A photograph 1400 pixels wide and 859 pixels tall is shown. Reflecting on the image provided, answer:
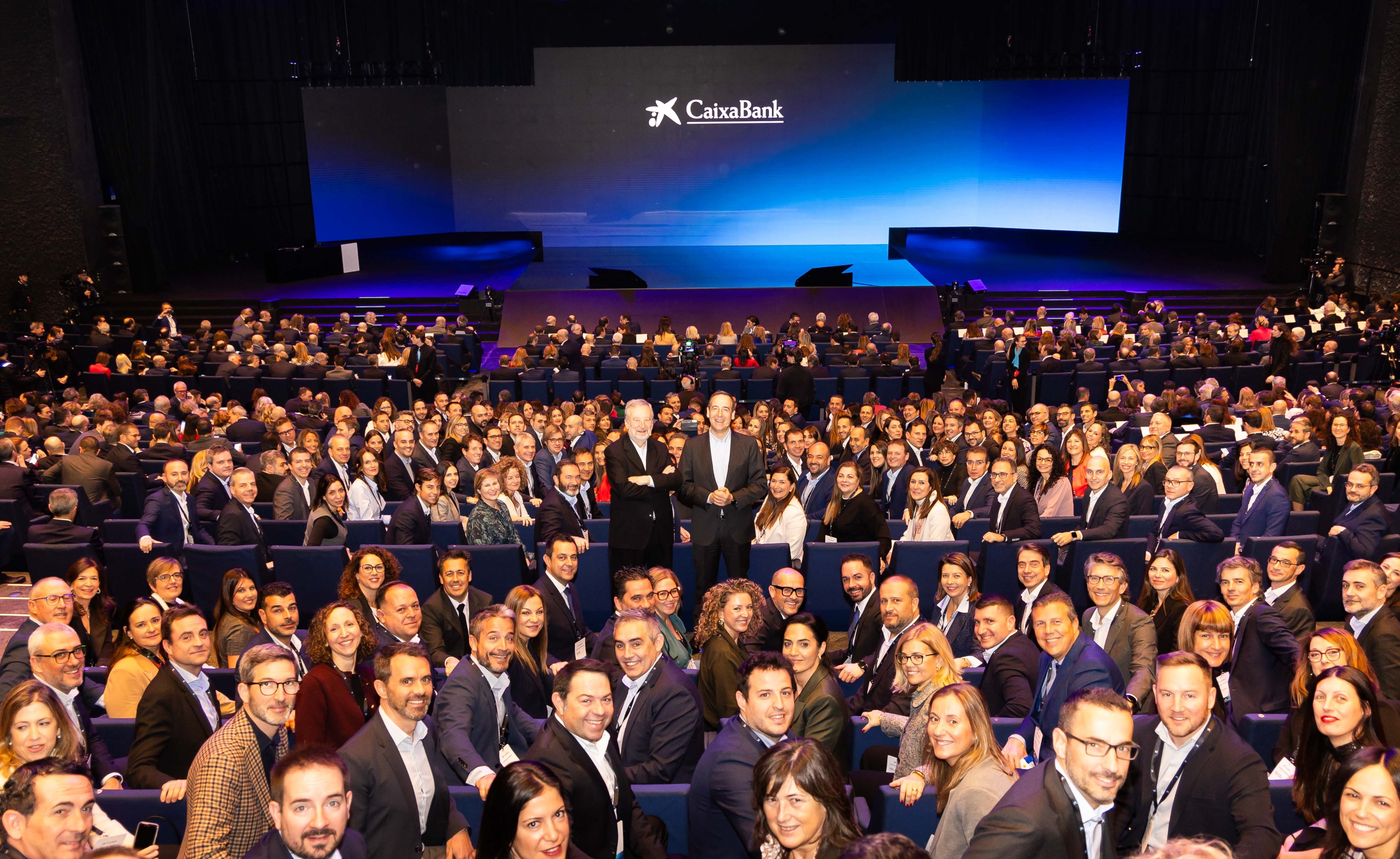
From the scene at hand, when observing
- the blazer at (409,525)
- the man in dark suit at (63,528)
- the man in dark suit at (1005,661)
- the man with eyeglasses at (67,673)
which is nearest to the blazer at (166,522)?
the man in dark suit at (63,528)

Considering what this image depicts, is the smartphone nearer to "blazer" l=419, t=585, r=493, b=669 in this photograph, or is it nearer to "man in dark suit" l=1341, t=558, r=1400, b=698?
"blazer" l=419, t=585, r=493, b=669

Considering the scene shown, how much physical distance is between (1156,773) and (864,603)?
1791 mm

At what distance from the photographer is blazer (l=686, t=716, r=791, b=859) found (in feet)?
10.1

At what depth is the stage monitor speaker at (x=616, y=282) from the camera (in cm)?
1709

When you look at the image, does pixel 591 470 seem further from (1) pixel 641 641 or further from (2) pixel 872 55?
A: (2) pixel 872 55

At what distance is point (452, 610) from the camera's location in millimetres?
4770

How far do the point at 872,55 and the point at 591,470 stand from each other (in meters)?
15.8

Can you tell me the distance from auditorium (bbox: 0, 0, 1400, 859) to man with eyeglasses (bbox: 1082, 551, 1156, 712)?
2 cm

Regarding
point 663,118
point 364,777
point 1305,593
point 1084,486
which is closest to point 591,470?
point 1084,486

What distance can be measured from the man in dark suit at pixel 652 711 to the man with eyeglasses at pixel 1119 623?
6.00 feet

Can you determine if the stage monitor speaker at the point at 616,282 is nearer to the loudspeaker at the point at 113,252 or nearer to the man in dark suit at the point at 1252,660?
the loudspeaker at the point at 113,252

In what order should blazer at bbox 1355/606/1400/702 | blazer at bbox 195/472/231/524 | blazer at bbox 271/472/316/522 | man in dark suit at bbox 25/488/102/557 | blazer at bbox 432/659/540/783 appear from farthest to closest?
blazer at bbox 271/472/316/522 < blazer at bbox 195/472/231/524 < man in dark suit at bbox 25/488/102/557 < blazer at bbox 1355/606/1400/702 < blazer at bbox 432/659/540/783

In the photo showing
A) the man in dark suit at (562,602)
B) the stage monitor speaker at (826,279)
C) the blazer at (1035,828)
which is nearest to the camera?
the blazer at (1035,828)

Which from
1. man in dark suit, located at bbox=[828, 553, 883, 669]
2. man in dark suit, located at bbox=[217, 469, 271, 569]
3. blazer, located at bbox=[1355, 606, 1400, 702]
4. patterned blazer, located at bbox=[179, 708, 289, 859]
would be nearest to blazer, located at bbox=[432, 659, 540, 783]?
patterned blazer, located at bbox=[179, 708, 289, 859]
